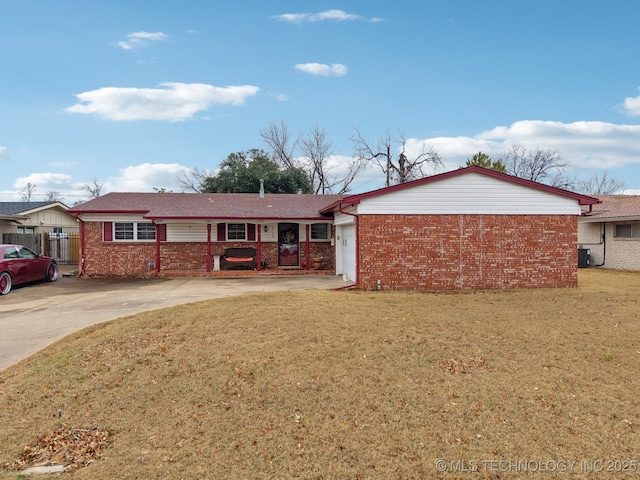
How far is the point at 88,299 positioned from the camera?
10.8 m

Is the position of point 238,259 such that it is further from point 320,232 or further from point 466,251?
point 466,251

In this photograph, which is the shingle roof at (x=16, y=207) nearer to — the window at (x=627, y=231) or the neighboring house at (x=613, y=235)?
the neighboring house at (x=613, y=235)

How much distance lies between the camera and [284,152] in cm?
3712

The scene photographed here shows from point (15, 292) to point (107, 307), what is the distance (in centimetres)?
525

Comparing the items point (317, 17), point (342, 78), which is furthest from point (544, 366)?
point (342, 78)

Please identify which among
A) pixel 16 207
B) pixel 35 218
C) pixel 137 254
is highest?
pixel 16 207

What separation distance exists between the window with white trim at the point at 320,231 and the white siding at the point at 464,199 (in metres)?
6.31

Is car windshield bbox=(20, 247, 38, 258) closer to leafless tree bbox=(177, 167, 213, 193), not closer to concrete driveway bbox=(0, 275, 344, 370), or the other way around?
concrete driveway bbox=(0, 275, 344, 370)

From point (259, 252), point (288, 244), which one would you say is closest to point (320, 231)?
point (288, 244)

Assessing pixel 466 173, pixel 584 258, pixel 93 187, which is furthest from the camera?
pixel 93 187

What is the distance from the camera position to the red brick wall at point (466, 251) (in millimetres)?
11703

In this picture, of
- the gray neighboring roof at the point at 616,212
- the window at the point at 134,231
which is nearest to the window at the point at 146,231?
the window at the point at 134,231

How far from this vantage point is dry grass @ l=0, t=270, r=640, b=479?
3359mm

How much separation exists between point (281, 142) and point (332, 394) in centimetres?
3458
